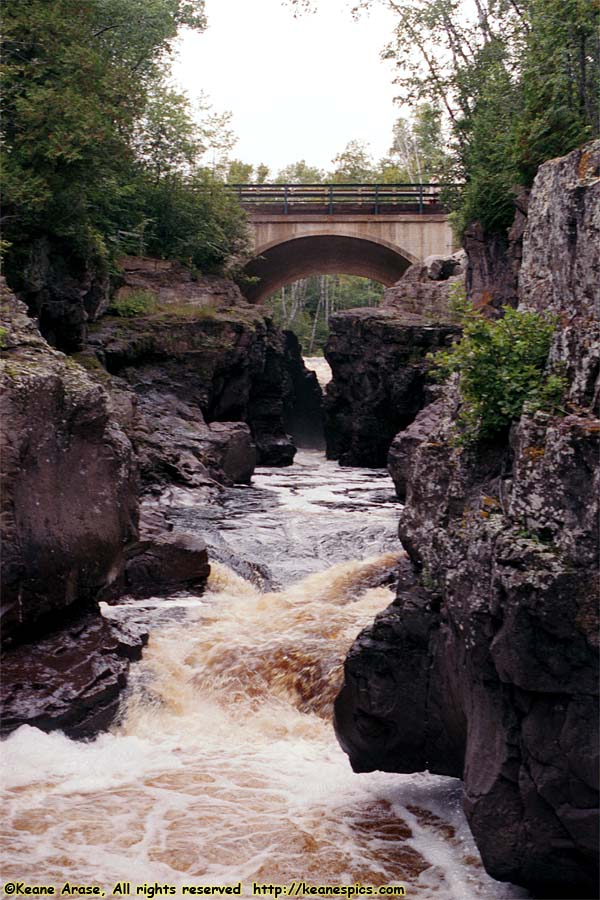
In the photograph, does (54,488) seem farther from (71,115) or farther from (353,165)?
(353,165)

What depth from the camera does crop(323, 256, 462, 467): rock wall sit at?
26.8 meters

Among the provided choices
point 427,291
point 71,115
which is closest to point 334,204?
point 427,291

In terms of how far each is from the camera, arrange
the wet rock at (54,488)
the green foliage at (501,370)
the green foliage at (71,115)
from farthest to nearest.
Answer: the green foliage at (71,115), the wet rock at (54,488), the green foliage at (501,370)

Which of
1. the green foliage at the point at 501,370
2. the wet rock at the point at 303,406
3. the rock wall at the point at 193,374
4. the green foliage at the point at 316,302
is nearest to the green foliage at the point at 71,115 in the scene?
the rock wall at the point at 193,374

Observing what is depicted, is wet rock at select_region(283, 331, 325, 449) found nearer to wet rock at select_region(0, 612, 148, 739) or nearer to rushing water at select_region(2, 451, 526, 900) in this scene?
rushing water at select_region(2, 451, 526, 900)

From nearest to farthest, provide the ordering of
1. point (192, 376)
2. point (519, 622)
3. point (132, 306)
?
1. point (519, 622)
2. point (192, 376)
3. point (132, 306)

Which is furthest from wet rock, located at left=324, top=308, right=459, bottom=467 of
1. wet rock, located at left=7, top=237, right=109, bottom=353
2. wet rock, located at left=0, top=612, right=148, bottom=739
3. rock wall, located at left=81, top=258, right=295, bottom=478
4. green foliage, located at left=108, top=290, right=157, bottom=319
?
wet rock, located at left=0, top=612, right=148, bottom=739

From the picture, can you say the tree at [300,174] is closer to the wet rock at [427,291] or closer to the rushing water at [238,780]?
the wet rock at [427,291]

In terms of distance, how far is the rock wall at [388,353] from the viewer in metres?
26.8

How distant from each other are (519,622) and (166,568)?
25.2 ft

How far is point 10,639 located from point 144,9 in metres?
22.0

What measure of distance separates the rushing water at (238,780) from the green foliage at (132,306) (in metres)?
12.7

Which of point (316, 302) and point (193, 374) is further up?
point (316, 302)

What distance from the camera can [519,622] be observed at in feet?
16.1
